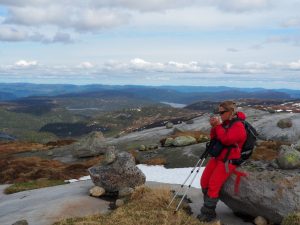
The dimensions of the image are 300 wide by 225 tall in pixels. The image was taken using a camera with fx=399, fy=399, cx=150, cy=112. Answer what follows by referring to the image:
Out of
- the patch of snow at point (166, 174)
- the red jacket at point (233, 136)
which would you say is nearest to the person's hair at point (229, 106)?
the red jacket at point (233, 136)

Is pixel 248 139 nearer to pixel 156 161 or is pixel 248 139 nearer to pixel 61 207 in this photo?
pixel 61 207

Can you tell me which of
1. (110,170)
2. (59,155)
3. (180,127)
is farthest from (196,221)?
(180,127)

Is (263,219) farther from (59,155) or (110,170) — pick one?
(59,155)

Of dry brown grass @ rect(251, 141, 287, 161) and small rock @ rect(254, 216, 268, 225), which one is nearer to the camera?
small rock @ rect(254, 216, 268, 225)

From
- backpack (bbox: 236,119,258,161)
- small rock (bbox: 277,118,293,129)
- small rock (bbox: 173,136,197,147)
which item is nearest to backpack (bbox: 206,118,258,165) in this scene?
backpack (bbox: 236,119,258,161)

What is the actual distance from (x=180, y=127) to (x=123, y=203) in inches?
1879

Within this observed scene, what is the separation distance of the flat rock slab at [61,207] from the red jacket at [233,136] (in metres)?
3.12

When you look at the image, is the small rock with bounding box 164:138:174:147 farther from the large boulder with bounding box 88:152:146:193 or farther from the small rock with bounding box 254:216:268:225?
the small rock with bounding box 254:216:268:225

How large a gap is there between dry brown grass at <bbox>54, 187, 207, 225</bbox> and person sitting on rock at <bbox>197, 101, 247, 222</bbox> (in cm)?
102

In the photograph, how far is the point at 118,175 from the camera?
23.7 metres

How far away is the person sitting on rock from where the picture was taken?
15.5 m

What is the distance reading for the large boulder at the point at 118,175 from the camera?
23.3 m

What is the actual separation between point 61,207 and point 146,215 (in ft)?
17.1

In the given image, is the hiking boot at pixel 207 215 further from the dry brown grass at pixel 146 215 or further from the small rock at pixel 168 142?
the small rock at pixel 168 142
